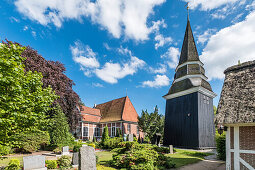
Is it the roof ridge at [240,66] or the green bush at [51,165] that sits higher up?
the roof ridge at [240,66]

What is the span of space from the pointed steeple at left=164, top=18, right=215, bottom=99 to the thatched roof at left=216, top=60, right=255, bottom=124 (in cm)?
988

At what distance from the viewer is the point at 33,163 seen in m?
7.98

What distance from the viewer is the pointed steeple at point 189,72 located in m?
17.6

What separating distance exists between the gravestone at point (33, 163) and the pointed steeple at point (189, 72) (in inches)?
639

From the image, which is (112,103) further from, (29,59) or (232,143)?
(232,143)

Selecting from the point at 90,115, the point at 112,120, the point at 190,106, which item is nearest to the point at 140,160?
the point at 190,106

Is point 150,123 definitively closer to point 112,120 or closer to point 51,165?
point 112,120

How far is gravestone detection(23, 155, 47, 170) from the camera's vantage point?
785 cm

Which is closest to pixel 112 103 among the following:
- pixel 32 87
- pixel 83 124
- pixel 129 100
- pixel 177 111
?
pixel 129 100

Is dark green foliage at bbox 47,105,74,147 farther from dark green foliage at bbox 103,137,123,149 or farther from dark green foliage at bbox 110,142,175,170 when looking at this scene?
dark green foliage at bbox 110,142,175,170

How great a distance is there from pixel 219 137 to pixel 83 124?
21.8m

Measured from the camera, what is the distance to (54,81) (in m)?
16.1

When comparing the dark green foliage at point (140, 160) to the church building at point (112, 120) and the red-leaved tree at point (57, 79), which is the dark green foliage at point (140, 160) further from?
the church building at point (112, 120)

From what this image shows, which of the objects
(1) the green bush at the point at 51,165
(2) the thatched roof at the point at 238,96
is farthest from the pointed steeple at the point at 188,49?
(1) the green bush at the point at 51,165
